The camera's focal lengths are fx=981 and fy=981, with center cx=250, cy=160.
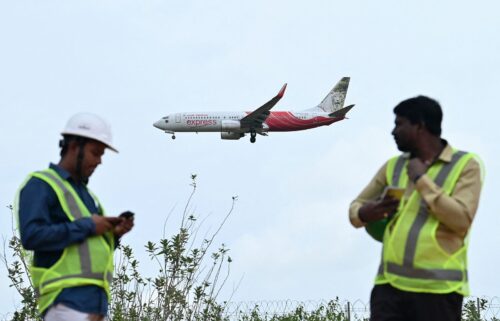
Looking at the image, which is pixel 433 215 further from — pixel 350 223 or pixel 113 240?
pixel 113 240

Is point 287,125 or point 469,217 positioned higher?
point 287,125

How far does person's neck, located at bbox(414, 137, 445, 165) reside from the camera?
154 inches

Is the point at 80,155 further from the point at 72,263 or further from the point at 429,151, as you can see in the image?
the point at 429,151

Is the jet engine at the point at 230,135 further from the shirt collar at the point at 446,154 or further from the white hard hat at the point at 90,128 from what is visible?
the shirt collar at the point at 446,154

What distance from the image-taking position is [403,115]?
12.9 ft

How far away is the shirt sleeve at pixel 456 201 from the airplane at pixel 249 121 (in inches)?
1868

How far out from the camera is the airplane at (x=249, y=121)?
56594 millimetres

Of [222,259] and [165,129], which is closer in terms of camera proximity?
[222,259]

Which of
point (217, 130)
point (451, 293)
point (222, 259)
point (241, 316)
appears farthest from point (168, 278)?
point (217, 130)

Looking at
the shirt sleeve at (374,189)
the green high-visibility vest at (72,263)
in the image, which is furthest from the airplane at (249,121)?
the green high-visibility vest at (72,263)

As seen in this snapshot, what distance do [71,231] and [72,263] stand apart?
0.43ft

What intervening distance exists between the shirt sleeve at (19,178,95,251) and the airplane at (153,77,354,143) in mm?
47402

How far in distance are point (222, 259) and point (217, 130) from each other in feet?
166

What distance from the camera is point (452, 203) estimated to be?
3.61 m
